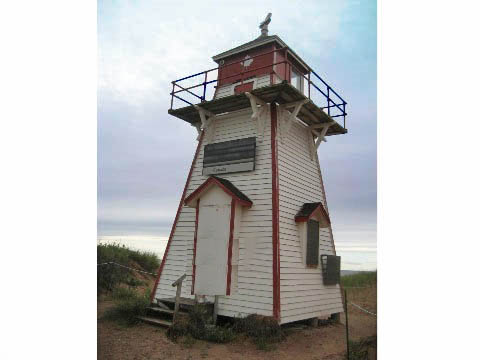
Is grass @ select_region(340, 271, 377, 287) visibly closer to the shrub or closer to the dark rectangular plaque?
the shrub

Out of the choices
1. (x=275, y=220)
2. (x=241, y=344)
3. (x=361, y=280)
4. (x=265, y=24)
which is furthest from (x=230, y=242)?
(x=265, y=24)

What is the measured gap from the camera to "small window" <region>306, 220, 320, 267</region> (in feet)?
22.4

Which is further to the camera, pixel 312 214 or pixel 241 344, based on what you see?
pixel 312 214

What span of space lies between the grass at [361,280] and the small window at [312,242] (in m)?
1.35

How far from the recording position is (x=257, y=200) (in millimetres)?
6688

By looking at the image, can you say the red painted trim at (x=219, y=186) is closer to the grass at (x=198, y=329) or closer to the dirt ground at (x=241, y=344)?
the grass at (x=198, y=329)

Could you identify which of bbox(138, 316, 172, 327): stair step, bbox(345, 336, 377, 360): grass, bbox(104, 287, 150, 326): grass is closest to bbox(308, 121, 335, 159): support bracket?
bbox(345, 336, 377, 360): grass

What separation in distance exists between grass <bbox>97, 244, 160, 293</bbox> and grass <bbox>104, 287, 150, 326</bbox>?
0.31 m

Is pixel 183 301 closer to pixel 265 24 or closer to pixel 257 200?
pixel 257 200

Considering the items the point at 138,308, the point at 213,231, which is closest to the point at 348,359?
the point at 213,231

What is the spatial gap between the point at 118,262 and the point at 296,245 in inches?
240

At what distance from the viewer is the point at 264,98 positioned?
22.9ft

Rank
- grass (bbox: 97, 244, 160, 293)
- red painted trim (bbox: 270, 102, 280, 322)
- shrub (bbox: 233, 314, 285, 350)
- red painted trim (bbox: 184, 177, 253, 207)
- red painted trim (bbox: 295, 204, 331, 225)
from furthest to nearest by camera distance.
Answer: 1. grass (bbox: 97, 244, 160, 293)
2. red painted trim (bbox: 295, 204, 331, 225)
3. red painted trim (bbox: 184, 177, 253, 207)
4. red painted trim (bbox: 270, 102, 280, 322)
5. shrub (bbox: 233, 314, 285, 350)

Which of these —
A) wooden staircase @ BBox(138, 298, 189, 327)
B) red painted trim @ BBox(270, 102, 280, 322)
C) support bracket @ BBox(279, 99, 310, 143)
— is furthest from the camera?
support bracket @ BBox(279, 99, 310, 143)
